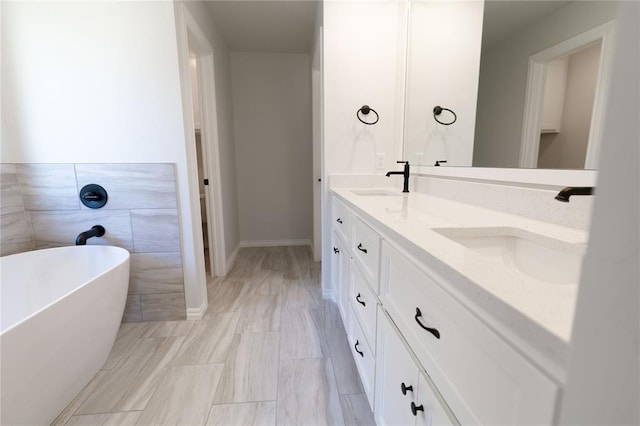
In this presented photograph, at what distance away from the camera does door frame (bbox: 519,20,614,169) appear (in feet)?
2.38

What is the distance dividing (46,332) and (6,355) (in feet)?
0.45

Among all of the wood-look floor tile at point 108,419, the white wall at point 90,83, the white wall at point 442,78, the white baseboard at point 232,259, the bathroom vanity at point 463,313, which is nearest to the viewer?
the bathroom vanity at point 463,313

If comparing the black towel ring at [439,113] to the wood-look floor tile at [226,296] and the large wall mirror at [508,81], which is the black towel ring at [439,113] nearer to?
the large wall mirror at [508,81]

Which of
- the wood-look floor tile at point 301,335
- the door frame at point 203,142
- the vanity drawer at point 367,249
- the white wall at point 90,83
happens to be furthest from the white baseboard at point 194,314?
the vanity drawer at point 367,249

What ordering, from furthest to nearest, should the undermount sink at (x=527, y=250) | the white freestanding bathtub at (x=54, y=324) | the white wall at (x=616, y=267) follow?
1. the white freestanding bathtub at (x=54, y=324)
2. the undermount sink at (x=527, y=250)
3. the white wall at (x=616, y=267)

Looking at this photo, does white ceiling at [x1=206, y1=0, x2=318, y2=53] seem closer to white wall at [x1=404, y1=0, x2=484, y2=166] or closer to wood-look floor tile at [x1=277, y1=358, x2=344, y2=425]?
white wall at [x1=404, y1=0, x2=484, y2=166]

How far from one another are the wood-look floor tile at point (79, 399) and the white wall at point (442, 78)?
2.12 metres

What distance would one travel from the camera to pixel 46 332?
1.01 m

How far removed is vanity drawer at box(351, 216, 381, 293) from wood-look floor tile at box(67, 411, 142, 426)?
1148mm

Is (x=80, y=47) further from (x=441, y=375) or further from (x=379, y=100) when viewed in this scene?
(x=441, y=375)

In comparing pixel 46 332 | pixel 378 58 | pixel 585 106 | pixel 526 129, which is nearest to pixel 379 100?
pixel 378 58

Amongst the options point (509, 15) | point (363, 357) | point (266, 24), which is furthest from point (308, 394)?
point (266, 24)

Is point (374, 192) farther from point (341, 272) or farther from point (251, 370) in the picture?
point (251, 370)

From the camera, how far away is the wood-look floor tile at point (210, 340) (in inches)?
60.6
